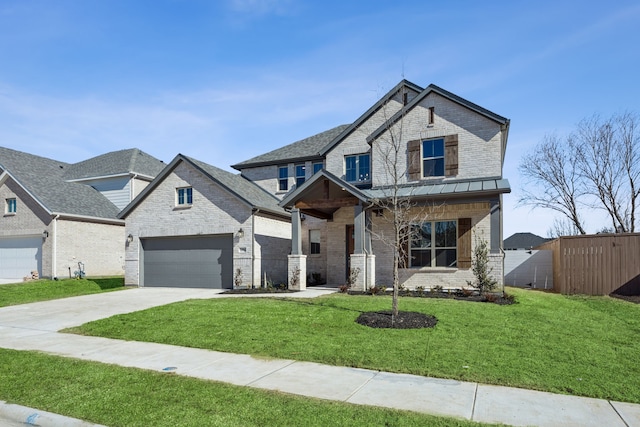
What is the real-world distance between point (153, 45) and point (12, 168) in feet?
61.9

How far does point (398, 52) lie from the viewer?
13555mm

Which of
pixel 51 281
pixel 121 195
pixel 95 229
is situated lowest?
pixel 51 281

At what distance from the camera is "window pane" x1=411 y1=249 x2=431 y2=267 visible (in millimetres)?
17484

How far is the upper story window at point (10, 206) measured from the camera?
25672 millimetres

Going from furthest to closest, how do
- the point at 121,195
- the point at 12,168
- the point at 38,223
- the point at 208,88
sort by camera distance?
the point at 121,195
the point at 12,168
the point at 38,223
the point at 208,88

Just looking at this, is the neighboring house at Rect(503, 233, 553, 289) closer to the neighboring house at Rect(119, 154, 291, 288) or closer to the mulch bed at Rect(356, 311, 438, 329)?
the neighboring house at Rect(119, 154, 291, 288)

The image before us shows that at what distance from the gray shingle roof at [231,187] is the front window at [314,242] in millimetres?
1586

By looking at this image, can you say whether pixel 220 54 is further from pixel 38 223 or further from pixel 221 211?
pixel 38 223

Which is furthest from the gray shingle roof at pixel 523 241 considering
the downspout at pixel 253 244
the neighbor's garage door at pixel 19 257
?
the neighbor's garage door at pixel 19 257

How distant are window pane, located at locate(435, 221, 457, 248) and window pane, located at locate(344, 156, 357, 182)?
4.85 meters

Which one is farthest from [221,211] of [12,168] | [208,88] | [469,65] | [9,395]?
[12,168]

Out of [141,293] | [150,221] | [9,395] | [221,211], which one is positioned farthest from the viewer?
[150,221]

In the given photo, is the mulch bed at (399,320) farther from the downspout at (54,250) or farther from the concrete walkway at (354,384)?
the downspout at (54,250)

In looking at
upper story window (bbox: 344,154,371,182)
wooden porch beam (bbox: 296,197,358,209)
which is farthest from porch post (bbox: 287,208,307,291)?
upper story window (bbox: 344,154,371,182)
